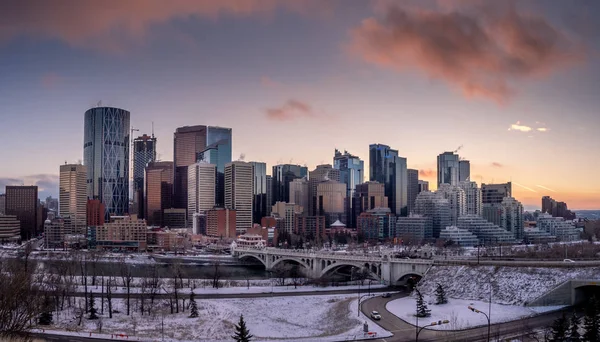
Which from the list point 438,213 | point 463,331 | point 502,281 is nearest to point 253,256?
point 502,281

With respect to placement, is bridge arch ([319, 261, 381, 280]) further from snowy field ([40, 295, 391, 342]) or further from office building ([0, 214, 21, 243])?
office building ([0, 214, 21, 243])

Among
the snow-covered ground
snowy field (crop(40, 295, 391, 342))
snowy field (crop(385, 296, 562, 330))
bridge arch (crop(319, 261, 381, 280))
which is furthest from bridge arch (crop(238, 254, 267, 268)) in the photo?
snowy field (crop(385, 296, 562, 330))

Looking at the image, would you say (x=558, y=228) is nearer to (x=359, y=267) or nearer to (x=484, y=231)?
(x=484, y=231)

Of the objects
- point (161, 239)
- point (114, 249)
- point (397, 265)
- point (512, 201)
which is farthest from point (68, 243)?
point (512, 201)

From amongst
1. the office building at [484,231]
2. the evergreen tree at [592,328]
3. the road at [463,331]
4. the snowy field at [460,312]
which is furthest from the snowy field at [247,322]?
the office building at [484,231]

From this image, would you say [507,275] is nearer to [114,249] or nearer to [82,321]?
[82,321]

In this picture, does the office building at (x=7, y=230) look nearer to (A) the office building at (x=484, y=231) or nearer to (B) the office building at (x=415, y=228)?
(B) the office building at (x=415, y=228)
